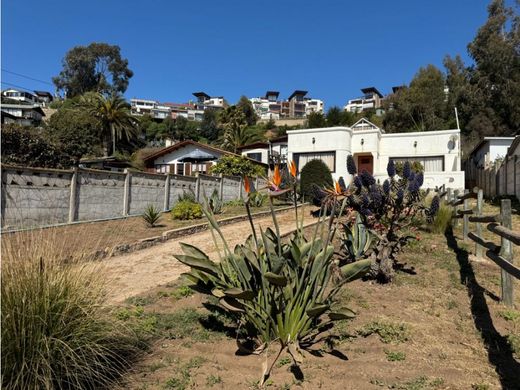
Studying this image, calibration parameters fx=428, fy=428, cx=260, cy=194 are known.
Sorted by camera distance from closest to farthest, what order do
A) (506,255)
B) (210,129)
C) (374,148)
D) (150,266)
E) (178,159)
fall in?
1. (506,255)
2. (150,266)
3. (374,148)
4. (178,159)
5. (210,129)

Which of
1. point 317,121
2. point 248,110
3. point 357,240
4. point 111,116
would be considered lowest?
point 357,240

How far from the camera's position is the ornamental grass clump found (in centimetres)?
351

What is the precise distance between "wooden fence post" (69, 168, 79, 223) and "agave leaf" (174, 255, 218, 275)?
9.24 m

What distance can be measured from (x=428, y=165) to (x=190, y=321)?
22.5m

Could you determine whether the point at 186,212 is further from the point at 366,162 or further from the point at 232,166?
the point at 366,162

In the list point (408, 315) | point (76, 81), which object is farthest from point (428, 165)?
point (76, 81)

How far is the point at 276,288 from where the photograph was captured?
3.63m

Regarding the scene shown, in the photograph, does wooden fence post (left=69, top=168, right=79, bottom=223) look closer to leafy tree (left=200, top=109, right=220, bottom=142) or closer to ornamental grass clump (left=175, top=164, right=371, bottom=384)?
ornamental grass clump (left=175, top=164, right=371, bottom=384)

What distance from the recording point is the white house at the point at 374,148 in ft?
77.5

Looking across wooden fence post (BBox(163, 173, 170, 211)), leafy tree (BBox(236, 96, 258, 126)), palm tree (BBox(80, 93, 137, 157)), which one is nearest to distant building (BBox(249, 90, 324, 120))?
leafy tree (BBox(236, 96, 258, 126))

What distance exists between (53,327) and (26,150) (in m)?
21.6

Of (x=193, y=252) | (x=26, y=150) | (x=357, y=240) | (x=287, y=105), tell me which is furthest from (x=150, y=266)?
(x=287, y=105)

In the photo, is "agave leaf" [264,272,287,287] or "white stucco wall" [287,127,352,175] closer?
"agave leaf" [264,272,287,287]

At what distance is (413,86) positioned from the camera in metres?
46.9
